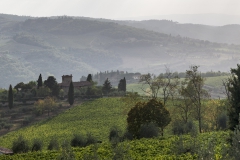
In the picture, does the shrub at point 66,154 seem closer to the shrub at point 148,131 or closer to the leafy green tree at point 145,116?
the shrub at point 148,131

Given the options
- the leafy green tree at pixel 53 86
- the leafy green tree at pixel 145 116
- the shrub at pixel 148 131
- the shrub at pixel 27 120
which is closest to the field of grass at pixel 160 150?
the shrub at pixel 148 131

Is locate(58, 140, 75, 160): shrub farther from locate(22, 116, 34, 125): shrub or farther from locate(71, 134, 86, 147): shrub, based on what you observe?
locate(22, 116, 34, 125): shrub

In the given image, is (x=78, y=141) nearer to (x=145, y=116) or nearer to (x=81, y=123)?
(x=145, y=116)

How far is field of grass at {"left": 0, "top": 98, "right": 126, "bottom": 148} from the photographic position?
3140 inches

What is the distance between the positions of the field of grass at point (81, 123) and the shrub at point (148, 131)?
62.0 ft

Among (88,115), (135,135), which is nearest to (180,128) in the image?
(135,135)

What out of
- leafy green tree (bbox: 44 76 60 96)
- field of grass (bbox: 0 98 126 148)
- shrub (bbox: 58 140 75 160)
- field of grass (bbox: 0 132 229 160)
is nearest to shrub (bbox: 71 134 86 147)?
field of grass (bbox: 0 132 229 160)

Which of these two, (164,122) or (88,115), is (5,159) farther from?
(88,115)

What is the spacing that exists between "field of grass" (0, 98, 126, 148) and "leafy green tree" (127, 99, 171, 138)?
52.6 ft

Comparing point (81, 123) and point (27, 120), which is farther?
point (27, 120)

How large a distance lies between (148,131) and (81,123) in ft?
132

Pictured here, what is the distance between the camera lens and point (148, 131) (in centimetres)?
5328

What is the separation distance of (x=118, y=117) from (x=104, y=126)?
751 cm

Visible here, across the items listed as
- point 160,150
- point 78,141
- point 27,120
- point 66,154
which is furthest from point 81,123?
point 66,154
